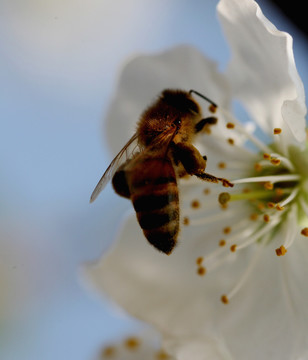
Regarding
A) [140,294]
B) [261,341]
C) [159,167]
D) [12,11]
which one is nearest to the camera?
[159,167]

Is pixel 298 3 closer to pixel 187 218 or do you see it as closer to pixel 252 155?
pixel 252 155

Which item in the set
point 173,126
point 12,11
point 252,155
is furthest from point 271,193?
point 12,11

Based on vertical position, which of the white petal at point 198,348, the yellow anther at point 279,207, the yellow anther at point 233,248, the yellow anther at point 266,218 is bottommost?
the white petal at point 198,348

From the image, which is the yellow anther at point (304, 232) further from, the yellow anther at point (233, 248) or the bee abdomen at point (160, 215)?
the bee abdomen at point (160, 215)

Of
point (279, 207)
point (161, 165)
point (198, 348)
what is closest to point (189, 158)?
point (161, 165)

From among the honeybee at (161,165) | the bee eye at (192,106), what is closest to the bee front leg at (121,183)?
the honeybee at (161,165)

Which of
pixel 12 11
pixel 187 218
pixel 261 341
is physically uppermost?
pixel 12 11

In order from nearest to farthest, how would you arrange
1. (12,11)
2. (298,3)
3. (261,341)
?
(261,341) < (298,3) < (12,11)

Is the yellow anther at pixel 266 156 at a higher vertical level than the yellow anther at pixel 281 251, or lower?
higher
